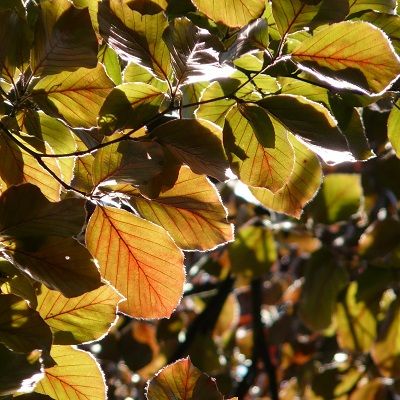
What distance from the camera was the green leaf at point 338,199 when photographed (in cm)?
179

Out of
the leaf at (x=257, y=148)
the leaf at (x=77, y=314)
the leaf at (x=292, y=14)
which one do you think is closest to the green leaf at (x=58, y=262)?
the leaf at (x=77, y=314)

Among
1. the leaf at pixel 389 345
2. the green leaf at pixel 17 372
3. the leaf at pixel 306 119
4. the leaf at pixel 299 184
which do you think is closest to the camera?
the green leaf at pixel 17 372

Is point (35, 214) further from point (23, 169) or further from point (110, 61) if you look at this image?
point (110, 61)

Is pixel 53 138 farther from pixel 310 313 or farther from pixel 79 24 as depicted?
pixel 310 313

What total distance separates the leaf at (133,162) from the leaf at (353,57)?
0.19m

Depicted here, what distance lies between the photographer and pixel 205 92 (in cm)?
101

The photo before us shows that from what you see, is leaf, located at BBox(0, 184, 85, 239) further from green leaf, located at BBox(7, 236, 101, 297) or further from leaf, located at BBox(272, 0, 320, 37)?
leaf, located at BBox(272, 0, 320, 37)

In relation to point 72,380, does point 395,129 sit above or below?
above

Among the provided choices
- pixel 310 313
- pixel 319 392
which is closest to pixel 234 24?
pixel 310 313

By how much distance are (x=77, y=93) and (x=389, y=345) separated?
1.35 m

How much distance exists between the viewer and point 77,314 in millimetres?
940

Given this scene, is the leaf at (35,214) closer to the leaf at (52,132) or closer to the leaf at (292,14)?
the leaf at (52,132)

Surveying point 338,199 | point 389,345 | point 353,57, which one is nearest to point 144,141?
point 353,57

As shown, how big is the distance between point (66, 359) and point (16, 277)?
12 cm
